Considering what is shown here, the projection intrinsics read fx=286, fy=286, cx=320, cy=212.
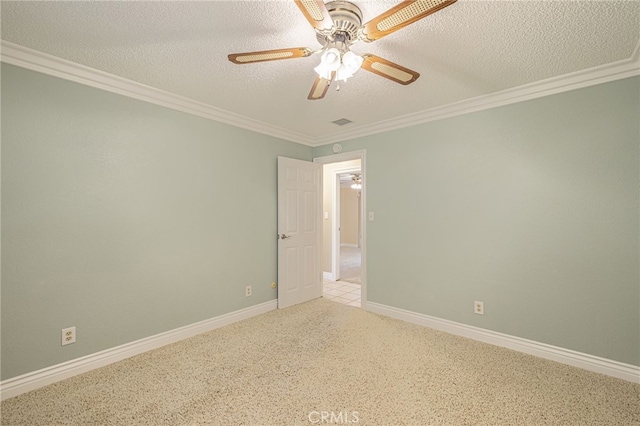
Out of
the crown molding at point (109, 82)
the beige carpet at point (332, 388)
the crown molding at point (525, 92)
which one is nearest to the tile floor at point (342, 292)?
the beige carpet at point (332, 388)

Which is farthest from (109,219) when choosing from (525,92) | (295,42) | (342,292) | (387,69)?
→ (525,92)

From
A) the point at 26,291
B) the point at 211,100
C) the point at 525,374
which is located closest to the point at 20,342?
the point at 26,291

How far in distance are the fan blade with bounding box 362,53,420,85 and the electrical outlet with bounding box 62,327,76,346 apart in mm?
2871

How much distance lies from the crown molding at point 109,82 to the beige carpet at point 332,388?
7.53 feet

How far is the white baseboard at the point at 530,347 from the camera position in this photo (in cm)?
216

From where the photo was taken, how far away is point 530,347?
253 centimetres

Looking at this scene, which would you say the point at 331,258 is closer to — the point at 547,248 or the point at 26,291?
the point at 547,248

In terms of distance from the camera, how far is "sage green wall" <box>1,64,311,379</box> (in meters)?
2.02

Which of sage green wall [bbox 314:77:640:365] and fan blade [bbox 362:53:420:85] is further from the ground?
fan blade [bbox 362:53:420:85]

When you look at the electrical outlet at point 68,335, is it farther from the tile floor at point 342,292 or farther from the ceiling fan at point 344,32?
the tile floor at point 342,292

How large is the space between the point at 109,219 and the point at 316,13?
7.47 ft

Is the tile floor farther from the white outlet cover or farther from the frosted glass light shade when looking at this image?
the frosted glass light shade

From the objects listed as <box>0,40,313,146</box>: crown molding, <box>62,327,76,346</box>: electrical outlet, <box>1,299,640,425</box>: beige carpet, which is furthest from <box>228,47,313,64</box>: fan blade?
<box>62,327,76,346</box>: electrical outlet

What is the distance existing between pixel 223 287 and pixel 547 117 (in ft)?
11.6
